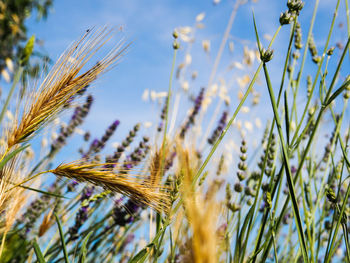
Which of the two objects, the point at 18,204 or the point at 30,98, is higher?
the point at 30,98

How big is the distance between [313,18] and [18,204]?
26.7 inches

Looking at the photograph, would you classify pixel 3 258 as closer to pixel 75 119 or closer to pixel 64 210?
pixel 64 210

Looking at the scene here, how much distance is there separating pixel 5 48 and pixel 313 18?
479cm

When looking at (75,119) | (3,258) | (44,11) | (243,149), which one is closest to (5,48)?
(44,11)

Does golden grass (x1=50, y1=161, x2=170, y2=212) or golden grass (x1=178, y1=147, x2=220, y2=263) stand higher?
golden grass (x1=50, y1=161, x2=170, y2=212)

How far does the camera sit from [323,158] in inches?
49.1

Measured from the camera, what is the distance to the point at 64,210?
4.40ft

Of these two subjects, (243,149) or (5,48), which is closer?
Answer: (243,149)

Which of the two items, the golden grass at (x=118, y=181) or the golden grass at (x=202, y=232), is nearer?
the golden grass at (x=202, y=232)

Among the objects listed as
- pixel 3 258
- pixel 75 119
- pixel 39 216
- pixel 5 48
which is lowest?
pixel 3 258

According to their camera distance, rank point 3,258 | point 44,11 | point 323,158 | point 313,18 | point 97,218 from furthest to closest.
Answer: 1. point 44,11
2. point 97,218
3. point 323,158
4. point 3,258
5. point 313,18

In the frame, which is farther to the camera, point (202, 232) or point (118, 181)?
point (118, 181)

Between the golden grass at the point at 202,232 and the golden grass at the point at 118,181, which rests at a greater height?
the golden grass at the point at 118,181

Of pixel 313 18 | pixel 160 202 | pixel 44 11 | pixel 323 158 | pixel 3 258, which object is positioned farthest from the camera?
pixel 44 11
